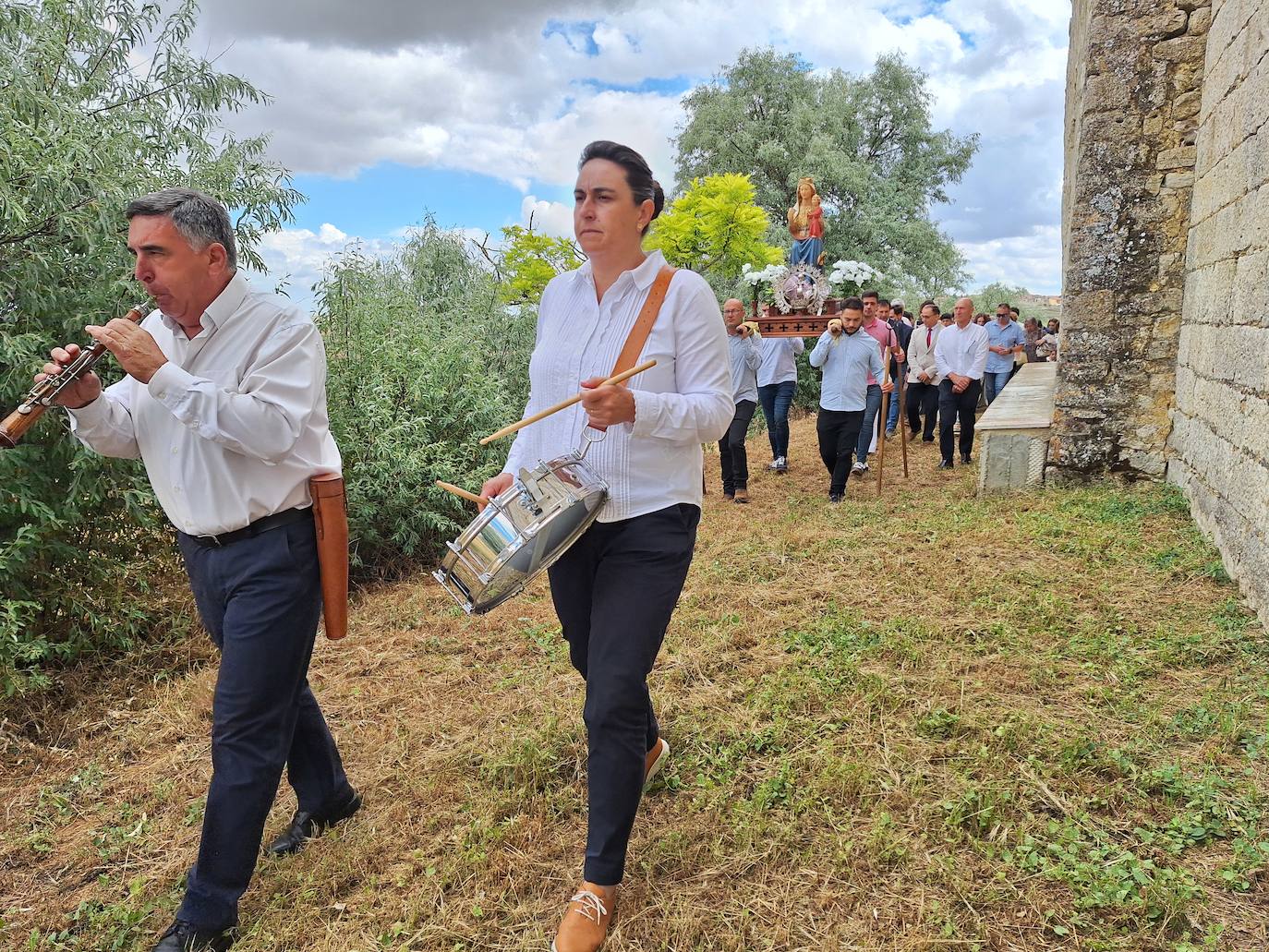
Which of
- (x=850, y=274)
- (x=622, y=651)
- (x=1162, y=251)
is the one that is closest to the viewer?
(x=622, y=651)

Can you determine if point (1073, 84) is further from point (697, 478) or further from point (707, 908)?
point (707, 908)

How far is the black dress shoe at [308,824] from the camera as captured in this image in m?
2.76

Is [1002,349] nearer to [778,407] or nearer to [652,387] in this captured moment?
[778,407]

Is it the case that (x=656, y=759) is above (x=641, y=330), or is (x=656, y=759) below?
below

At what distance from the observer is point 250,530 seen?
7.65ft

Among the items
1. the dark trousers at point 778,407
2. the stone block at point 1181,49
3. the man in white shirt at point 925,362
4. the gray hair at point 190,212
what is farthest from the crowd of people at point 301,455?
the man in white shirt at point 925,362

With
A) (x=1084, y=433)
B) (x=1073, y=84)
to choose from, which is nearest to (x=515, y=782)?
(x=1084, y=433)

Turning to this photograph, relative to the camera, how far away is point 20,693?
3.82m

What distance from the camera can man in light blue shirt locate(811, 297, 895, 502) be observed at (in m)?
7.59

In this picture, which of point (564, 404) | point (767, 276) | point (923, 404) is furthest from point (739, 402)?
point (564, 404)

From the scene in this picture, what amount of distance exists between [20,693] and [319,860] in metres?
2.20

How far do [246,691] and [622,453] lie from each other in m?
1.25

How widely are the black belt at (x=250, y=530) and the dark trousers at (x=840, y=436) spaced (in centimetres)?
597

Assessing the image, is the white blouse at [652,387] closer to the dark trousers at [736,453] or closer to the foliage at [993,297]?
the dark trousers at [736,453]
